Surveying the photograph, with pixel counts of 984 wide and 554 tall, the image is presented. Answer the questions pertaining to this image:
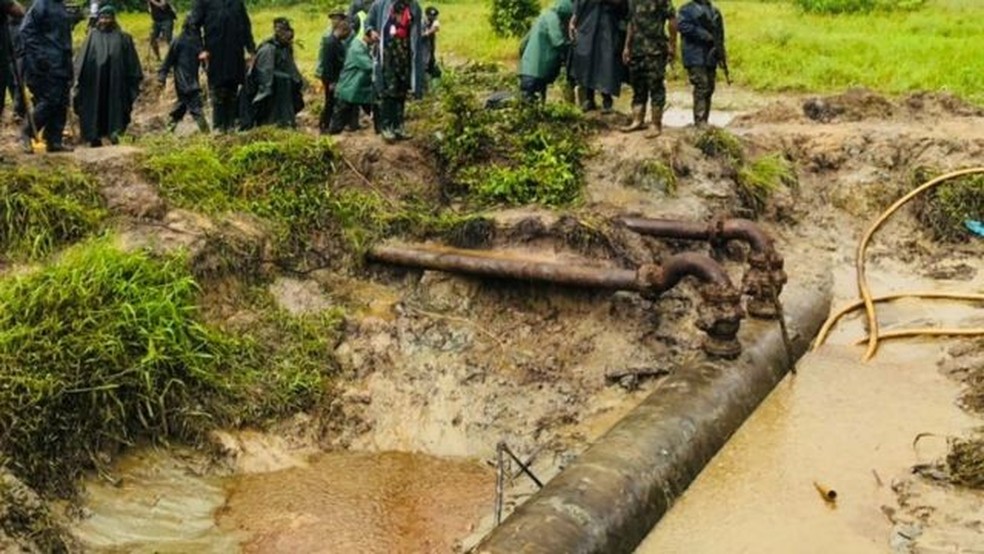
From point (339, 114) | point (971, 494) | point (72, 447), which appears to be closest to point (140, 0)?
point (339, 114)

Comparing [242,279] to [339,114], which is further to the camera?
[339,114]

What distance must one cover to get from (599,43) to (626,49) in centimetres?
53

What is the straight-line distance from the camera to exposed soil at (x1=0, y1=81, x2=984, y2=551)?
7141 millimetres

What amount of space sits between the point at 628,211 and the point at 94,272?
4.35 meters

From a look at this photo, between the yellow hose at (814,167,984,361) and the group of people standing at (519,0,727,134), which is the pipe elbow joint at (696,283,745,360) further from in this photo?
the group of people standing at (519,0,727,134)

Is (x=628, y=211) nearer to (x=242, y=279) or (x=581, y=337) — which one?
(x=581, y=337)

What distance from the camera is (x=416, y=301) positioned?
8.28m

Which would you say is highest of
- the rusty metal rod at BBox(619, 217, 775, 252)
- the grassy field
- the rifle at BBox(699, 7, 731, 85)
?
the rifle at BBox(699, 7, 731, 85)

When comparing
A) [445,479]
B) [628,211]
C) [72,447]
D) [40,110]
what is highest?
[40,110]

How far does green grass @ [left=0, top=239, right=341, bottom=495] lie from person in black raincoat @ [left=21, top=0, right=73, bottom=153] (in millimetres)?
2262

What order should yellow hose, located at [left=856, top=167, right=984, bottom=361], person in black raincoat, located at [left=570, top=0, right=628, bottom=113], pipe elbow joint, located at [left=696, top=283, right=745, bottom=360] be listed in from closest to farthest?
pipe elbow joint, located at [left=696, top=283, right=745, bottom=360], yellow hose, located at [left=856, top=167, right=984, bottom=361], person in black raincoat, located at [left=570, top=0, right=628, bottom=113]

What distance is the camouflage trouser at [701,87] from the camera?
35.1 ft

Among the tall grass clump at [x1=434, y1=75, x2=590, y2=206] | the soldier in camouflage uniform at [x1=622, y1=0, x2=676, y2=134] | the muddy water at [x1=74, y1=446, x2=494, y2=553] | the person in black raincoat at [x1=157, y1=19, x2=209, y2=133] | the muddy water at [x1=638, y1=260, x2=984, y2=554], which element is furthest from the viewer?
the person in black raincoat at [x1=157, y1=19, x2=209, y2=133]

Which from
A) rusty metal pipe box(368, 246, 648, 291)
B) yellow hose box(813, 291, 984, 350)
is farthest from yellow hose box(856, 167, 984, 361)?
rusty metal pipe box(368, 246, 648, 291)
